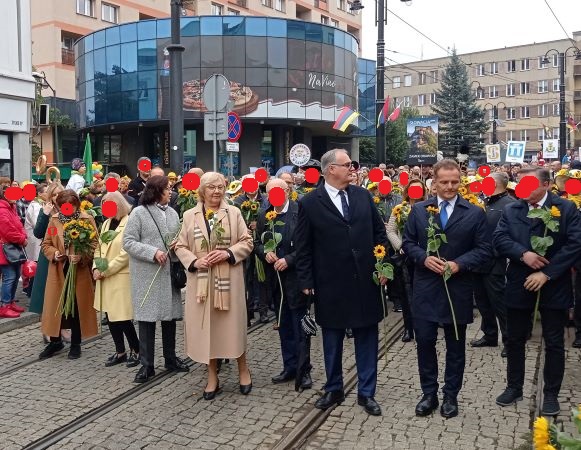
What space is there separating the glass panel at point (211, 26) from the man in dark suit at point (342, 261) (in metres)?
33.4

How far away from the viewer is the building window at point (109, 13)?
44.6 meters

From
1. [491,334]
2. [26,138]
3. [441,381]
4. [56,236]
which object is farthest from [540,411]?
[26,138]

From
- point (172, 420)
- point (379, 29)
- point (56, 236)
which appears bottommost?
point (172, 420)

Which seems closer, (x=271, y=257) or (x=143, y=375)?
(x=271, y=257)

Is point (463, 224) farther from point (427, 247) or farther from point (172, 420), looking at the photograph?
point (172, 420)

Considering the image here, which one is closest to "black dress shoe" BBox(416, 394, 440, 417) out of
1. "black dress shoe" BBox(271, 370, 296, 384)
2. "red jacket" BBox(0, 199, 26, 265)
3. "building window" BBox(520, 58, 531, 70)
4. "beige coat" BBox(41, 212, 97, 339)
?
"black dress shoe" BBox(271, 370, 296, 384)

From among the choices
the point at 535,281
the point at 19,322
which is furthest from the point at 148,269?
the point at 535,281

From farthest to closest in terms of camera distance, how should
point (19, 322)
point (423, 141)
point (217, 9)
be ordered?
point (217, 9), point (423, 141), point (19, 322)

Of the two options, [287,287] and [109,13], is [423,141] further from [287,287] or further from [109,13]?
[109,13]

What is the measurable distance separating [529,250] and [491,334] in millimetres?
2600

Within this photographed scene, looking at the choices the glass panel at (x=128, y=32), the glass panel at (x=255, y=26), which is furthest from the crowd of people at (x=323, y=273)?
the glass panel at (x=128, y=32)

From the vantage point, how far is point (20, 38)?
1758 centimetres

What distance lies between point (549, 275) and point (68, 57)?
150 ft

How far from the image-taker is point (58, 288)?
7.31 m
